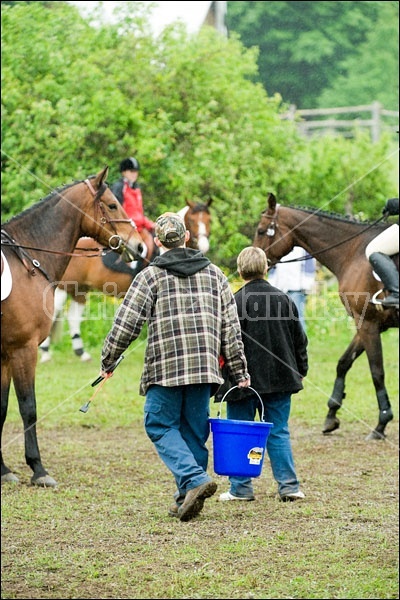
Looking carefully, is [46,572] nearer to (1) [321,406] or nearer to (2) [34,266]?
(2) [34,266]

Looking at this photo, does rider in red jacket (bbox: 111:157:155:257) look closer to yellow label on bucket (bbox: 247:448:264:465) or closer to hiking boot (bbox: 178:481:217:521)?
yellow label on bucket (bbox: 247:448:264:465)

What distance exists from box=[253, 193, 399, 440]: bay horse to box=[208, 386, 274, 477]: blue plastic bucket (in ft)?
12.2

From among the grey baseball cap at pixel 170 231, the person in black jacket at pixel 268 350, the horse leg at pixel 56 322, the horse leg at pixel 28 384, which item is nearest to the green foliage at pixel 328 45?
the horse leg at pixel 56 322

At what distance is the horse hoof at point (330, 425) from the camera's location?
427 inches

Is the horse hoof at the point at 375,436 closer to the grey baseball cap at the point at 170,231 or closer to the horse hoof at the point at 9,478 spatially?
the horse hoof at the point at 9,478

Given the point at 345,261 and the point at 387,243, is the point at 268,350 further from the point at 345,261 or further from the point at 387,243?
the point at 345,261

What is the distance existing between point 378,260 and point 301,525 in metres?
3.92

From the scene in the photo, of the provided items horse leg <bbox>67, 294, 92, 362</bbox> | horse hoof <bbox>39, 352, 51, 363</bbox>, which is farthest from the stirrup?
horse hoof <bbox>39, 352, 51, 363</bbox>

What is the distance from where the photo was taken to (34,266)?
8586 mm

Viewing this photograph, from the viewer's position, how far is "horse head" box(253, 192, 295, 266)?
11055 mm

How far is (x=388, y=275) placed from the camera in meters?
10.1

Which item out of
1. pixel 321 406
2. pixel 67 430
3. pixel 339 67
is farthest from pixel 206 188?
pixel 339 67

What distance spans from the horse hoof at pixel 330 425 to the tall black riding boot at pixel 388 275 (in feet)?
4.59

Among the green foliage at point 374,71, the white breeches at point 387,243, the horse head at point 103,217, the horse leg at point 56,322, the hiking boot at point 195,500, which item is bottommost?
the hiking boot at point 195,500
